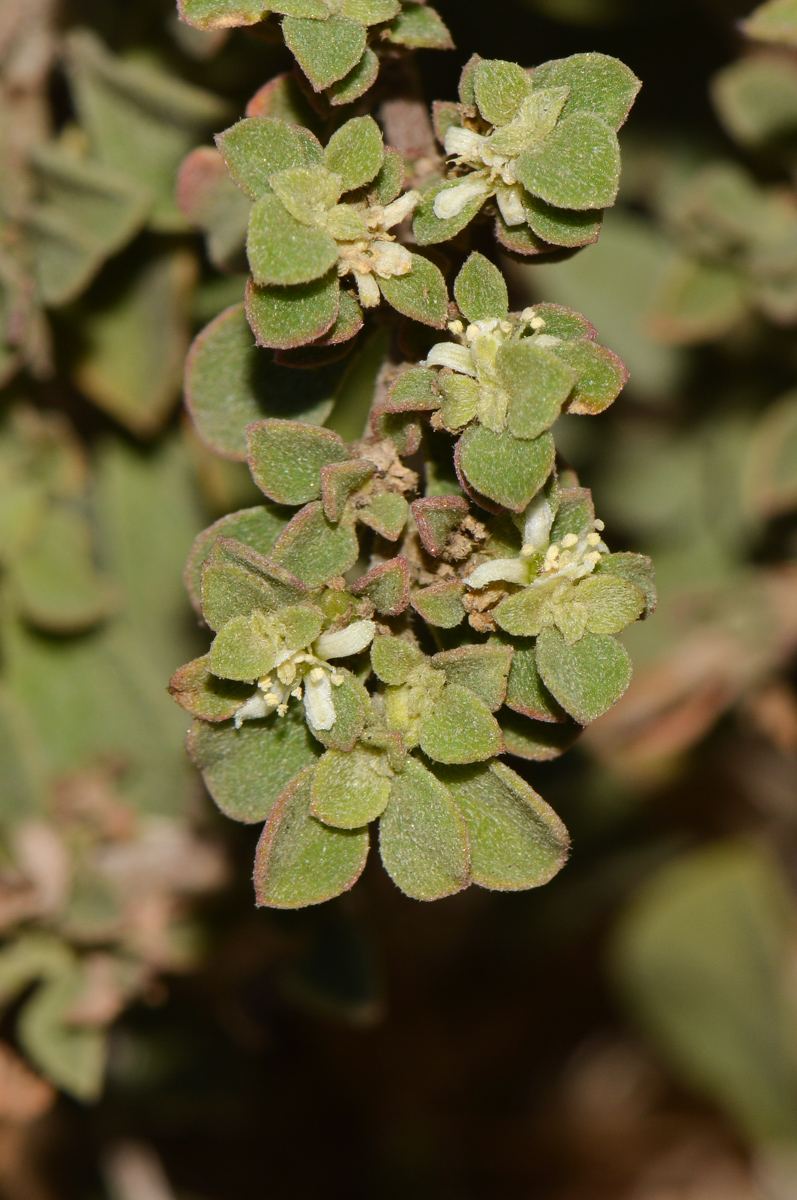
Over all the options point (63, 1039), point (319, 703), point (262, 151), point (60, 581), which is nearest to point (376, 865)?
point (63, 1039)

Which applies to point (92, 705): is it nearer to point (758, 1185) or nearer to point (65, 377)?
point (65, 377)

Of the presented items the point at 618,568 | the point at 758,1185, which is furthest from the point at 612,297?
the point at 758,1185

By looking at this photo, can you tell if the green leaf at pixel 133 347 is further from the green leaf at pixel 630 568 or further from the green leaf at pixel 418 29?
the green leaf at pixel 630 568

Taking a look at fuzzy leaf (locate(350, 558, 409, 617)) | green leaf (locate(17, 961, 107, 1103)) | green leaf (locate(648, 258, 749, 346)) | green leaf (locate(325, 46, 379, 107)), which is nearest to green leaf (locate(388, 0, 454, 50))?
green leaf (locate(325, 46, 379, 107))

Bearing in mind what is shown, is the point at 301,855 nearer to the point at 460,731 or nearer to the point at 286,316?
the point at 460,731

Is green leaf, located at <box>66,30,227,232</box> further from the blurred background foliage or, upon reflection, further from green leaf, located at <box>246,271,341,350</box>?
green leaf, located at <box>246,271,341,350</box>

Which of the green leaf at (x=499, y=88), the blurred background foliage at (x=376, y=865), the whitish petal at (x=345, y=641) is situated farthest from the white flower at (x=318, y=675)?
the blurred background foliage at (x=376, y=865)

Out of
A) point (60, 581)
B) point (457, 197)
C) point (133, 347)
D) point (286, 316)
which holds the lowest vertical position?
point (60, 581)
